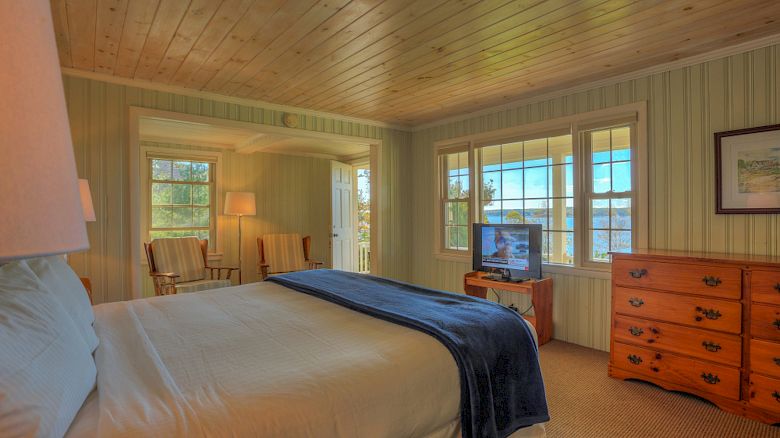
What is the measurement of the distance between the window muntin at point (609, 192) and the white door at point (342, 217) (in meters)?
3.88

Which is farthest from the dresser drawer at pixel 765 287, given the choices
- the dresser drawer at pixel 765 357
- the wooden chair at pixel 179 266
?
the wooden chair at pixel 179 266

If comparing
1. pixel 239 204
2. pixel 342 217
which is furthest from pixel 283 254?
pixel 342 217

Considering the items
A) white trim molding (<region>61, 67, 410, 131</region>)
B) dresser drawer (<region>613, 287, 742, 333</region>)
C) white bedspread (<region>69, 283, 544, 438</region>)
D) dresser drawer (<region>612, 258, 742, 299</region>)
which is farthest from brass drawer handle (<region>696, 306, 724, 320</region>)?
white trim molding (<region>61, 67, 410, 131</region>)

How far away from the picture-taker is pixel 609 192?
367 centimetres

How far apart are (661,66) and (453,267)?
2948mm

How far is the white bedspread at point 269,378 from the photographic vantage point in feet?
3.79

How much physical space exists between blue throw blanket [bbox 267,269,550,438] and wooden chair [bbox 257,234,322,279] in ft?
11.7

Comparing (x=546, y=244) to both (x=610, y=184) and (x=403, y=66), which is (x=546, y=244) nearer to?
(x=610, y=184)

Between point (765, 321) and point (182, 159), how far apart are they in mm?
6543

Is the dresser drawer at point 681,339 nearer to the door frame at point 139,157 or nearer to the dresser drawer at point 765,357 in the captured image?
the dresser drawer at point 765,357

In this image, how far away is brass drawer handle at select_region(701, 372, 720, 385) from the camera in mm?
2590

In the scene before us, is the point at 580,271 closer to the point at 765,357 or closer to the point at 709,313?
the point at 709,313

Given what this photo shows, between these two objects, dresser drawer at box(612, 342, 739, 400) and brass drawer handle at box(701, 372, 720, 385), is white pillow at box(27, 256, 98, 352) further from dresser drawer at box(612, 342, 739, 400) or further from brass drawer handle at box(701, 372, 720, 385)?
brass drawer handle at box(701, 372, 720, 385)

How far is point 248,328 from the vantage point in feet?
6.42
